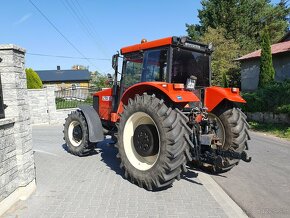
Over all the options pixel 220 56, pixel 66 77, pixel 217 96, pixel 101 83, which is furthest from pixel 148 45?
pixel 66 77

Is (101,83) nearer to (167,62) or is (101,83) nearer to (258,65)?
(258,65)

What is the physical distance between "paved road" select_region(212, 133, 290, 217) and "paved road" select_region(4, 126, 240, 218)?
47 centimetres

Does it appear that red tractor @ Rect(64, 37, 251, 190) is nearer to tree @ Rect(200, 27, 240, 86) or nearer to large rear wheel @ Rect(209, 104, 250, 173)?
large rear wheel @ Rect(209, 104, 250, 173)

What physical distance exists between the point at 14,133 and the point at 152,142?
7.16ft

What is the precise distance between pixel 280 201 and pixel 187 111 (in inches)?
82.9

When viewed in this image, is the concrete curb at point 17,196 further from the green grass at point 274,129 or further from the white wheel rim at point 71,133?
the green grass at point 274,129

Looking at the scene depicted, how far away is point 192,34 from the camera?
35031mm

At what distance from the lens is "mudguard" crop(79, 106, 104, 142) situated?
6.81 meters

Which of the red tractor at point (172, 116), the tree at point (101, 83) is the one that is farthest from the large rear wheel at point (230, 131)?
the tree at point (101, 83)

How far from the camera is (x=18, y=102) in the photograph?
4395mm

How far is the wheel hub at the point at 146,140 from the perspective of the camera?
5.23m

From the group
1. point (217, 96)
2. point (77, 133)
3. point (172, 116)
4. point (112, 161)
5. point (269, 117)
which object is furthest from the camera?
point (269, 117)

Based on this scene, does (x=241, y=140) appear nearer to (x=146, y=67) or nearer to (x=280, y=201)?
(x=280, y=201)

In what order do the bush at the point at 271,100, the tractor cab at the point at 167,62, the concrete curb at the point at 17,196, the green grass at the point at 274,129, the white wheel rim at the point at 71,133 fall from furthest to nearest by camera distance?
1. the bush at the point at 271,100
2. the green grass at the point at 274,129
3. the white wheel rim at the point at 71,133
4. the tractor cab at the point at 167,62
5. the concrete curb at the point at 17,196
